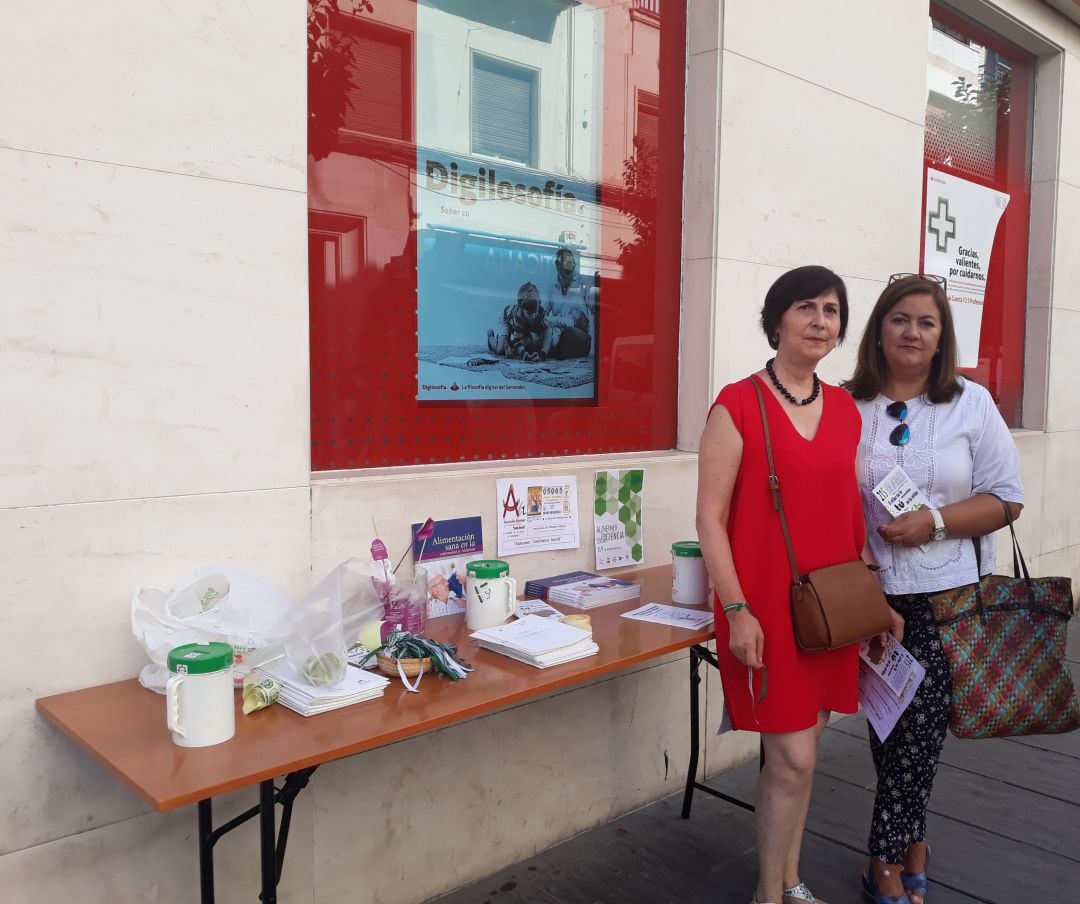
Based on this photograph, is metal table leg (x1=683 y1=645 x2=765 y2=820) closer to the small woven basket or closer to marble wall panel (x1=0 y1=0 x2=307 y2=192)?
the small woven basket

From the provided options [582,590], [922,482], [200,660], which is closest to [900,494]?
[922,482]

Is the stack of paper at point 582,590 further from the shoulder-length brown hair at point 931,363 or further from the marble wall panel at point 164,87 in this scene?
the marble wall panel at point 164,87

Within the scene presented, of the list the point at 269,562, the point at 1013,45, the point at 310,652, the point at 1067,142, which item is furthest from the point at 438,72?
the point at 1067,142

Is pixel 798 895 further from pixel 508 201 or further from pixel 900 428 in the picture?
pixel 508 201

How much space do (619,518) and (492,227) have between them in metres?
1.16

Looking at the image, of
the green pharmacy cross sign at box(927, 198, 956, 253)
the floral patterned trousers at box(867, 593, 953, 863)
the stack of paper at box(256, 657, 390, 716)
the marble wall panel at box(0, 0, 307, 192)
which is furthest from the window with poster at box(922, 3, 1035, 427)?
the stack of paper at box(256, 657, 390, 716)

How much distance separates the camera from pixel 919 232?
477cm

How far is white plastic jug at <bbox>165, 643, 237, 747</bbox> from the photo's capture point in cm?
173

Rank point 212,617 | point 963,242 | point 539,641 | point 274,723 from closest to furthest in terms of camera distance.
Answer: point 274,723 < point 212,617 < point 539,641 < point 963,242

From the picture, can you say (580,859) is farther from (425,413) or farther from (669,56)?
(669,56)

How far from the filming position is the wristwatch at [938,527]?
8.57ft

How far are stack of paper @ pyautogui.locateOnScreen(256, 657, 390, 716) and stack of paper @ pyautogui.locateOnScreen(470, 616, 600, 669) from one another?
0.34 m

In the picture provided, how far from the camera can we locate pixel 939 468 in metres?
2.66

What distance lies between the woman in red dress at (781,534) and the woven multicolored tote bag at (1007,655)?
344mm
